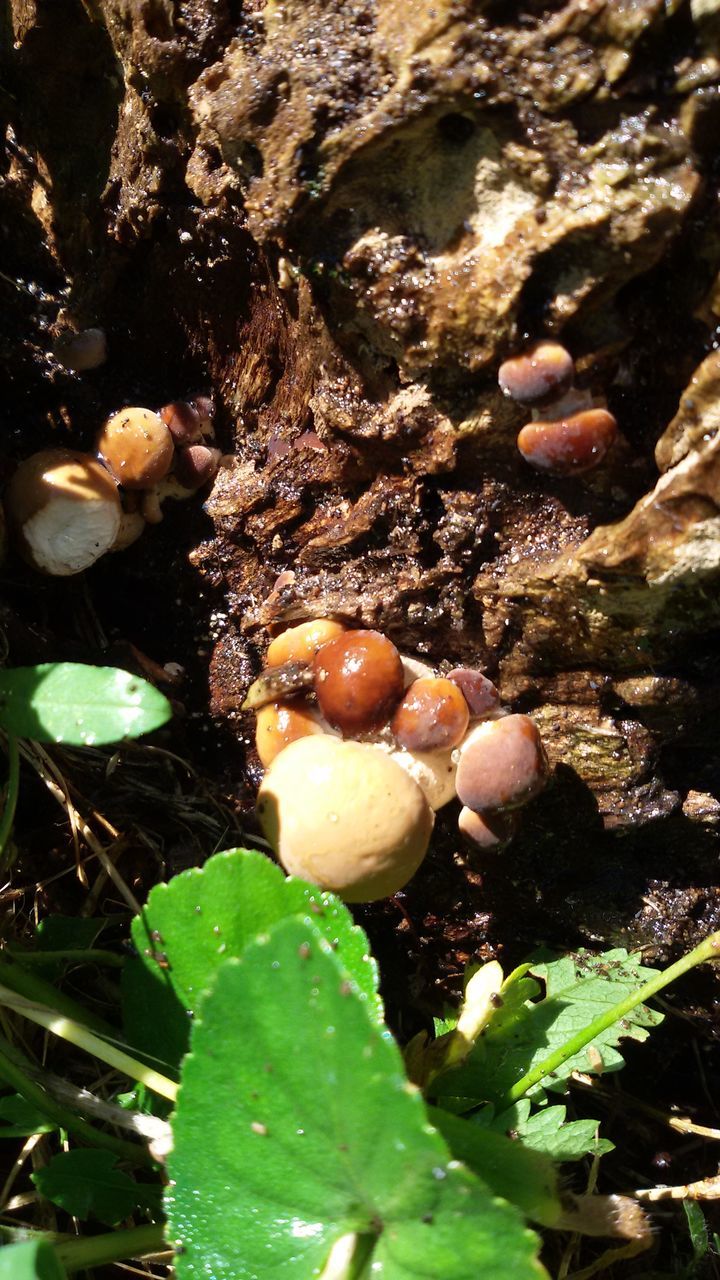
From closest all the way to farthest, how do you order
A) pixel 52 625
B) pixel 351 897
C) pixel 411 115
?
pixel 411 115, pixel 351 897, pixel 52 625

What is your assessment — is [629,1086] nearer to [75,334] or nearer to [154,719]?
[154,719]

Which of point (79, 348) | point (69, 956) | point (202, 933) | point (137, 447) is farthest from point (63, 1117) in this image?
point (79, 348)

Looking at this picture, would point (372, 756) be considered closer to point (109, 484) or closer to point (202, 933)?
point (202, 933)

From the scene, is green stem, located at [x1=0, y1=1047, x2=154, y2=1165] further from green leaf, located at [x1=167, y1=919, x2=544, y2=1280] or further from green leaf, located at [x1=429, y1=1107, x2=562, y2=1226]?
green leaf, located at [x1=429, y1=1107, x2=562, y2=1226]

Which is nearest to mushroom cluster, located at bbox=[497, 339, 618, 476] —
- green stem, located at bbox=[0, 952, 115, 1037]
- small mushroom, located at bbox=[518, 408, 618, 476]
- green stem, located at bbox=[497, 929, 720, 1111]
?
small mushroom, located at bbox=[518, 408, 618, 476]

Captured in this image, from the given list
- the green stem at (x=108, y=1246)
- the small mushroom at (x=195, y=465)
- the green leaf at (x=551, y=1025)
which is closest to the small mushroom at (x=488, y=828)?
the green leaf at (x=551, y=1025)

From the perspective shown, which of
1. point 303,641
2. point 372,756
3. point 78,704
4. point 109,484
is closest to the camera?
point 78,704

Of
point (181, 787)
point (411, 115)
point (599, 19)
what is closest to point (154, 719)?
point (181, 787)
